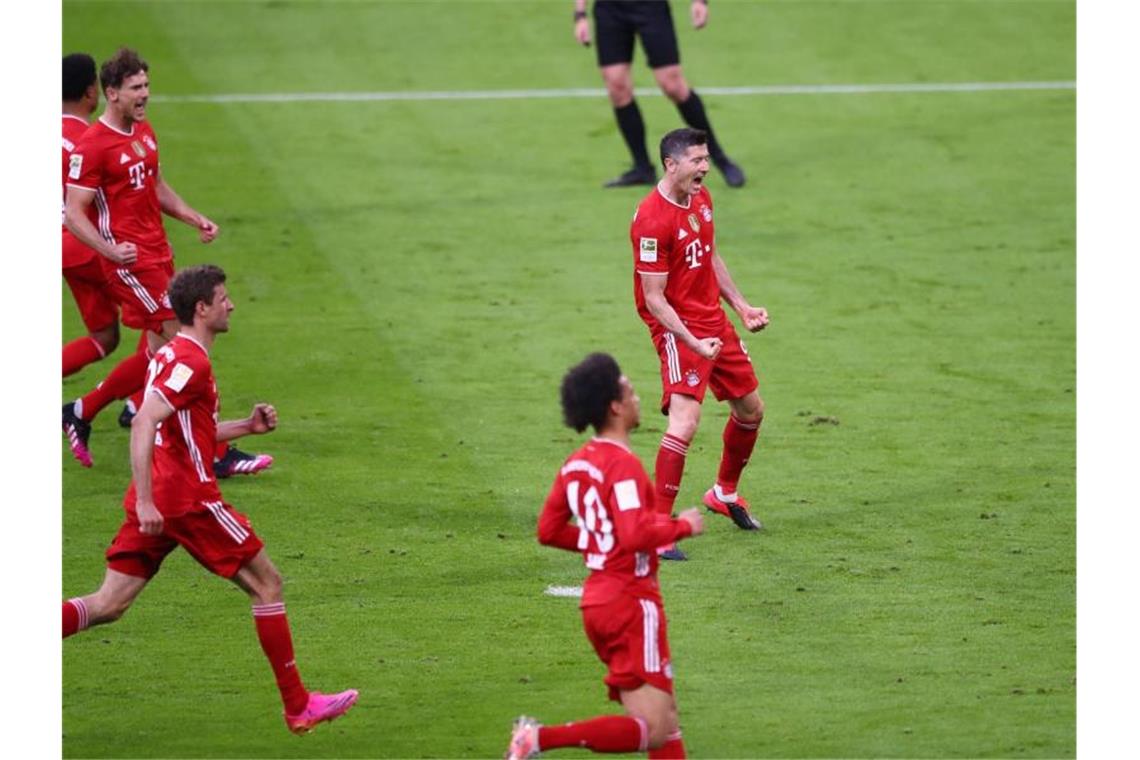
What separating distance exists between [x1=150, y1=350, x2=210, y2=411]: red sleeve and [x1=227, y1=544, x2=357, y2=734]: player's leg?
22.3 inches

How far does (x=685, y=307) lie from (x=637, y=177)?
7940 millimetres

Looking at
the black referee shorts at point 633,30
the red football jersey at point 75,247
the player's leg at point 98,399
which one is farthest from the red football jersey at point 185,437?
the black referee shorts at point 633,30

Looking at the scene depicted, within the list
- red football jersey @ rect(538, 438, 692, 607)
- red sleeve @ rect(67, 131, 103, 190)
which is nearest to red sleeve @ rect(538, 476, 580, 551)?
red football jersey @ rect(538, 438, 692, 607)

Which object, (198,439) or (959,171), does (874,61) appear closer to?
(959,171)

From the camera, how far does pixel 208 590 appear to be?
9.98 metres

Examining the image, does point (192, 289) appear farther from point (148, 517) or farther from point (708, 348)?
point (708, 348)

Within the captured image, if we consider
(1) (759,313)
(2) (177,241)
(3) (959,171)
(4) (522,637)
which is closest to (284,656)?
(4) (522,637)

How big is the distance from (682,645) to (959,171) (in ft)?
33.7

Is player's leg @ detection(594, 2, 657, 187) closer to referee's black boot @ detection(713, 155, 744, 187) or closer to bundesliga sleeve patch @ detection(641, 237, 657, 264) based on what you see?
referee's black boot @ detection(713, 155, 744, 187)

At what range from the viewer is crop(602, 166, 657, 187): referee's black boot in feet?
57.9

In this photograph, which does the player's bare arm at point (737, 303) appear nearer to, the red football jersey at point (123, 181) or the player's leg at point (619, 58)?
the red football jersey at point (123, 181)

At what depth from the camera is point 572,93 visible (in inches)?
816

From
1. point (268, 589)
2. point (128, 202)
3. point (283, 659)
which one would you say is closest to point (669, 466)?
point (268, 589)

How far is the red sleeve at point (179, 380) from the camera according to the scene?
7.87 metres
